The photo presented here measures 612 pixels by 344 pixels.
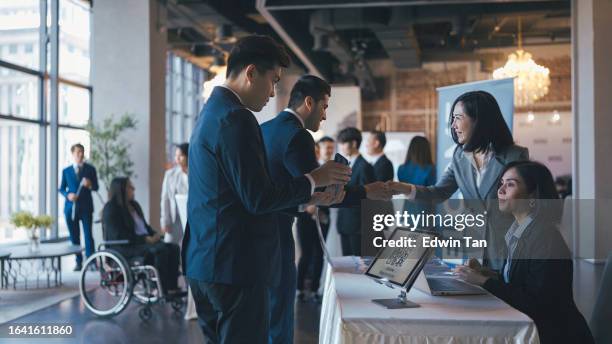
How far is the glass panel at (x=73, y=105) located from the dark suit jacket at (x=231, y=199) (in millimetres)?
9046

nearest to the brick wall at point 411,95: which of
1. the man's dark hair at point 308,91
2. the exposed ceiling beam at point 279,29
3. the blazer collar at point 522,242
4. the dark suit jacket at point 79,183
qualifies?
the exposed ceiling beam at point 279,29

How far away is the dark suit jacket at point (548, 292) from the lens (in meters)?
1.98

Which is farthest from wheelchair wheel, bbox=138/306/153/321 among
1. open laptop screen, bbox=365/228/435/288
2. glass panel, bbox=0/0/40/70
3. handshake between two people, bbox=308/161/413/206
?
glass panel, bbox=0/0/40/70

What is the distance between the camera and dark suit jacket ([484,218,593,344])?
6.51 feet

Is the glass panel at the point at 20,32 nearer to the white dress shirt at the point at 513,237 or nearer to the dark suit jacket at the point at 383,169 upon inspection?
the dark suit jacket at the point at 383,169

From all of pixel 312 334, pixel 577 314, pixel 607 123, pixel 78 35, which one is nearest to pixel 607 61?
pixel 607 123

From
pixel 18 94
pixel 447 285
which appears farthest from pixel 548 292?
pixel 18 94

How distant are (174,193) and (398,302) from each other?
4.26m

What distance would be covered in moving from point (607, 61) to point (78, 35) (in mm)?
8247

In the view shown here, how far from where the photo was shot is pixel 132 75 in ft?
29.0

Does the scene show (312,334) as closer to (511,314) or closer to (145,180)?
(511,314)

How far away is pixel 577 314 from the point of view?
6.63 feet

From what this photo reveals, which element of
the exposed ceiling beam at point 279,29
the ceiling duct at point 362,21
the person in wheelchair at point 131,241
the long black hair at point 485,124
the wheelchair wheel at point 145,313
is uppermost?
the ceiling duct at point 362,21

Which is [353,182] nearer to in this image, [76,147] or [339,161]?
[339,161]
